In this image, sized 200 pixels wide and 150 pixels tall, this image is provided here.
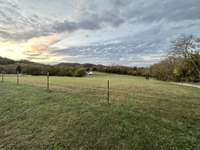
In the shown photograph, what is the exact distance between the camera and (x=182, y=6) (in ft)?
40.1

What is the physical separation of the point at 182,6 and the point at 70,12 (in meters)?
9.77

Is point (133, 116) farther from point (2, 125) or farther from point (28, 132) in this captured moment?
point (2, 125)

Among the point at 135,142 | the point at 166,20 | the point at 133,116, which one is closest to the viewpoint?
the point at 135,142

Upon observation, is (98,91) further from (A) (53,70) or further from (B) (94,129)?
(A) (53,70)

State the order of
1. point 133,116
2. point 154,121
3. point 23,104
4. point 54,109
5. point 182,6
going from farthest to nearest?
point 182,6
point 23,104
point 54,109
point 133,116
point 154,121

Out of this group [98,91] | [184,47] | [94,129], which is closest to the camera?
[94,129]

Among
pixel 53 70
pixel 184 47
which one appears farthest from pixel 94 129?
pixel 53 70

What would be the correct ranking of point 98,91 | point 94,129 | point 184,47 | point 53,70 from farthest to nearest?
point 53,70
point 184,47
point 98,91
point 94,129

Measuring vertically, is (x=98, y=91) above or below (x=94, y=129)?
above

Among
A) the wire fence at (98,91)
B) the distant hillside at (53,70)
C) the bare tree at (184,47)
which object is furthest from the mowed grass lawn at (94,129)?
the distant hillside at (53,70)

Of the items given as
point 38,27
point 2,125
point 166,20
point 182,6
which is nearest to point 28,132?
point 2,125

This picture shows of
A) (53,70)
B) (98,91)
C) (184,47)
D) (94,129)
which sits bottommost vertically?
(94,129)

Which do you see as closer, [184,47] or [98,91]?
[98,91]

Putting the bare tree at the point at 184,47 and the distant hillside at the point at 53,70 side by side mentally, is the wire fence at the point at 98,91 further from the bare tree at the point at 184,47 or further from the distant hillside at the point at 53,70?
the distant hillside at the point at 53,70
